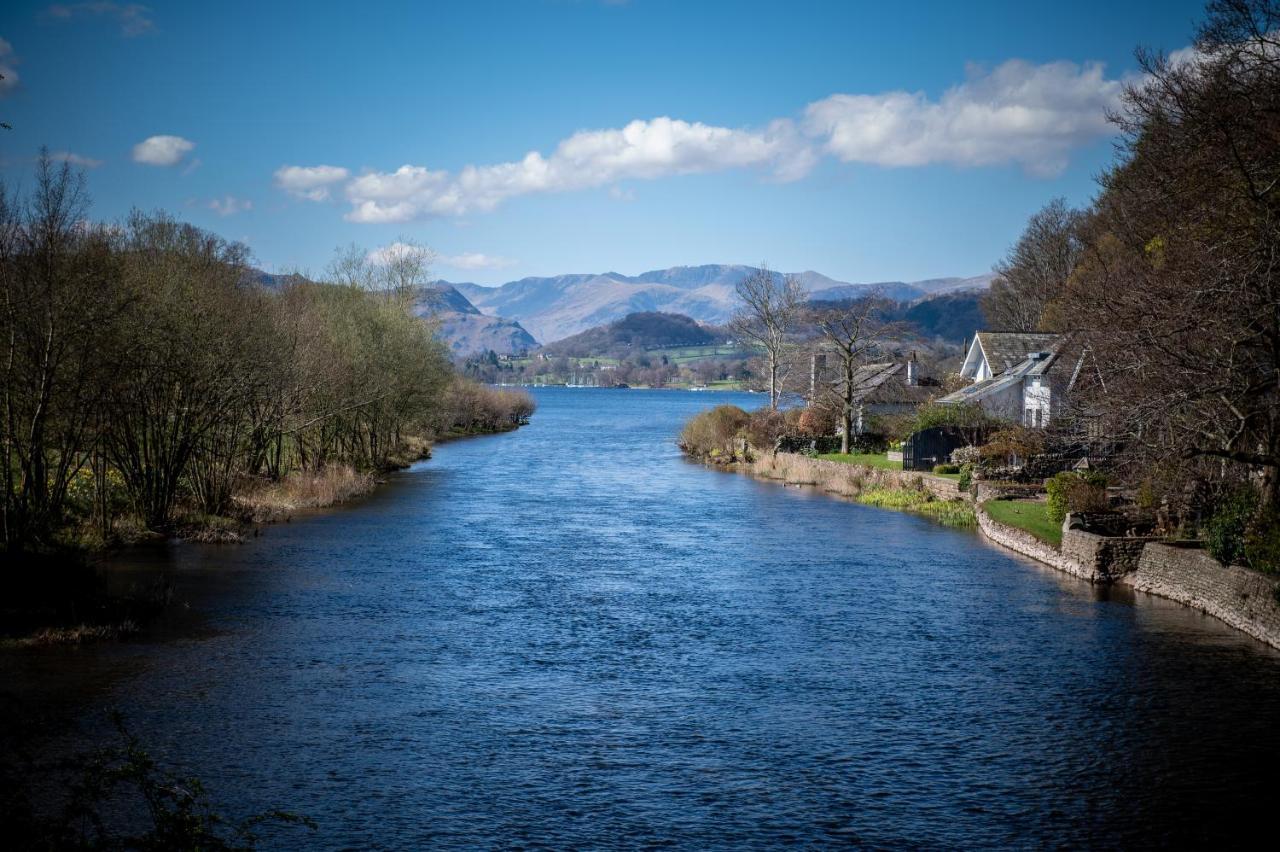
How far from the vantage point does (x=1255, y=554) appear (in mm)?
23141

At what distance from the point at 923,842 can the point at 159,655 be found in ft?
48.2

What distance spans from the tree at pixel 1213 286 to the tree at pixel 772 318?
52.3m

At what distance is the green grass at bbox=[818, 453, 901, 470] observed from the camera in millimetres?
55188

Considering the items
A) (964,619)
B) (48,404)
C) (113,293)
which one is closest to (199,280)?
(113,293)

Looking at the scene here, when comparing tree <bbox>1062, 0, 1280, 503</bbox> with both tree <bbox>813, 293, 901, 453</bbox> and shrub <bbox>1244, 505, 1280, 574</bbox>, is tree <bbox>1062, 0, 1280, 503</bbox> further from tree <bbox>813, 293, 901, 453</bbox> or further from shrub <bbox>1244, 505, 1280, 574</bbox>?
tree <bbox>813, 293, 901, 453</bbox>

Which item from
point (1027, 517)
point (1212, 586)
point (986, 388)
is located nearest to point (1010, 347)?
point (986, 388)

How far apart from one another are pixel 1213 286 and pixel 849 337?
4220 centimetres

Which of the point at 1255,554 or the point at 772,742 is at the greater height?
the point at 1255,554

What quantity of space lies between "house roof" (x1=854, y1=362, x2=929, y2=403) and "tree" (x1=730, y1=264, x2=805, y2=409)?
30.5 ft

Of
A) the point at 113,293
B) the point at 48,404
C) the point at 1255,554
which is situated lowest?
the point at 1255,554

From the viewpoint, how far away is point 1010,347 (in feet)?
222

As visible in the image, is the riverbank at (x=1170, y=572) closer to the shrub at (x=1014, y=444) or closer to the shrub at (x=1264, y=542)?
the shrub at (x=1264, y=542)

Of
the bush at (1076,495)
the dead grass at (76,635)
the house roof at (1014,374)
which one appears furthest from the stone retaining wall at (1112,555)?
the house roof at (1014,374)

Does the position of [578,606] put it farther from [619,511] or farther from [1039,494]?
[1039,494]
